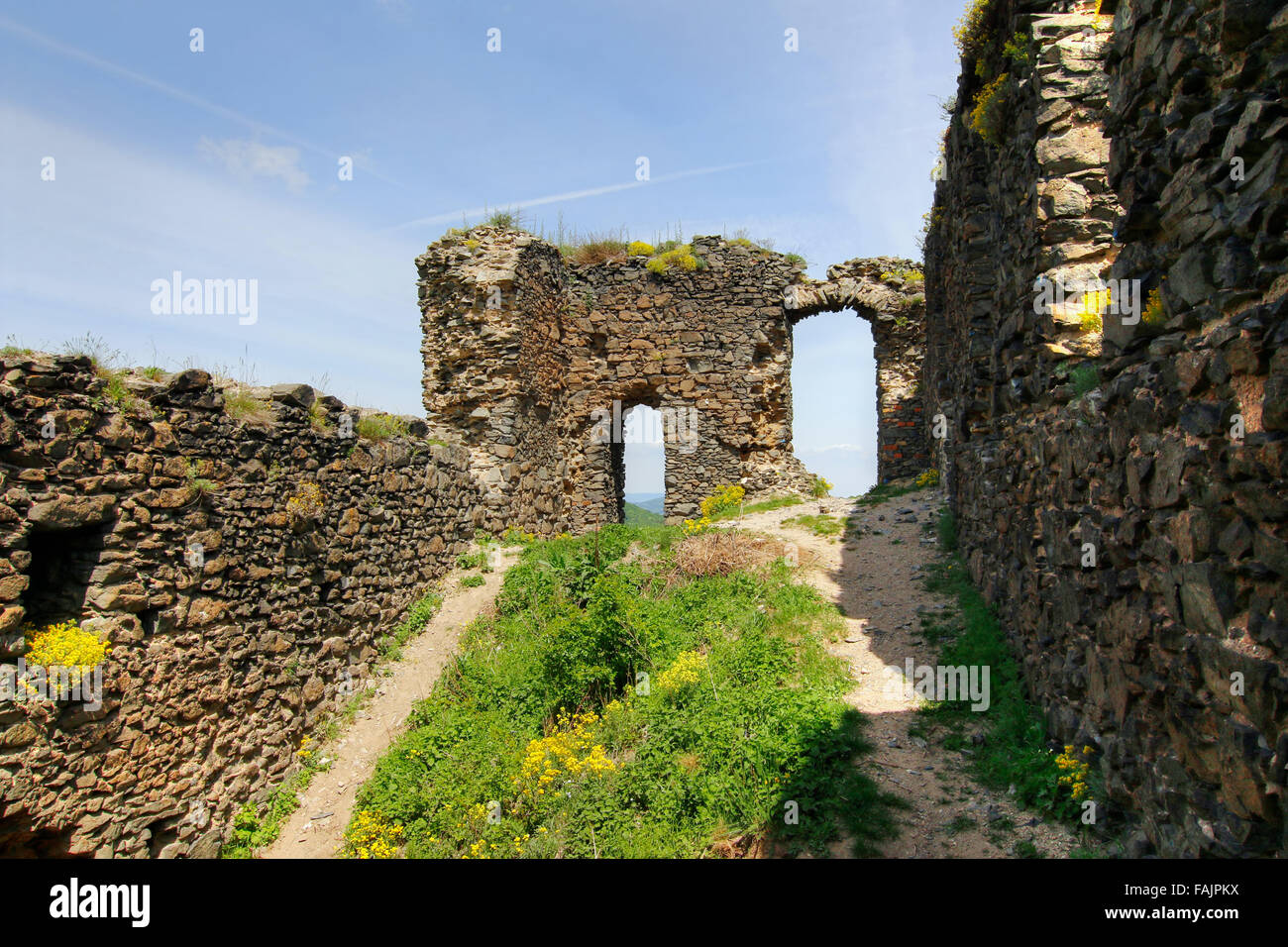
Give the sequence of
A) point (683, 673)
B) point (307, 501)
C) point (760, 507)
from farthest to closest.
A: point (760, 507) → point (307, 501) → point (683, 673)

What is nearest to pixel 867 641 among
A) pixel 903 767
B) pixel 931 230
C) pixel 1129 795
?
pixel 903 767

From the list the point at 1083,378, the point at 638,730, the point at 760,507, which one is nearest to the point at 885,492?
the point at 760,507

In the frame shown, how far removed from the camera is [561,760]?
6352 mm

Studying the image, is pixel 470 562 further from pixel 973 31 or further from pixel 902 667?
pixel 973 31

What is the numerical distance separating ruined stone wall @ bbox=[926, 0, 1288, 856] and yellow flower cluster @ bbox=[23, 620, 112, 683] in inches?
250

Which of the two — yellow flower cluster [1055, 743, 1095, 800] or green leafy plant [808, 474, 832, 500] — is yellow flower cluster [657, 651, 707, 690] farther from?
green leafy plant [808, 474, 832, 500]

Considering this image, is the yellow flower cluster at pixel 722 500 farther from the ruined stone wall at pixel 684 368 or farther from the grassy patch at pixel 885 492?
the grassy patch at pixel 885 492

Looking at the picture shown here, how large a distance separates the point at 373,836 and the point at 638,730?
7.79ft

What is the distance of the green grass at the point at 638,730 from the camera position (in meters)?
5.32

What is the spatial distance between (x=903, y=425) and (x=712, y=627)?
36.9 ft

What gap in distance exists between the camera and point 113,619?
5172 mm

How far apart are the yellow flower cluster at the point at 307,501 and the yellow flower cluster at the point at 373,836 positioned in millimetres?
2932

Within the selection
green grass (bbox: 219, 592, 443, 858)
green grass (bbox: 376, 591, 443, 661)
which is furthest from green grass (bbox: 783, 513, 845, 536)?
green grass (bbox: 219, 592, 443, 858)

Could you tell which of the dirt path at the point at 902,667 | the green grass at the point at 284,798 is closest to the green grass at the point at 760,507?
the dirt path at the point at 902,667
